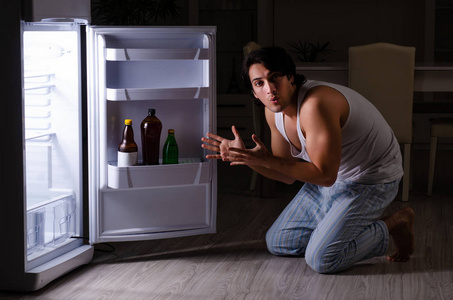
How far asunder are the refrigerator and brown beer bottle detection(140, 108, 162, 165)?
2.0 inches

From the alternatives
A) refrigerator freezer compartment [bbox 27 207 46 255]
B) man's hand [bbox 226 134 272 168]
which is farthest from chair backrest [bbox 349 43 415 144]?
refrigerator freezer compartment [bbox 27 207 46 255]

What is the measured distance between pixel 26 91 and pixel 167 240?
91 cm

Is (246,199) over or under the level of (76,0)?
under

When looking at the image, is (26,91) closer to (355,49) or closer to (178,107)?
(178,107)

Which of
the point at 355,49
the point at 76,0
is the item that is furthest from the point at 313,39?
the point at 76,0

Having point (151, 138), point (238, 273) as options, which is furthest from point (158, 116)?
point (238, 273)

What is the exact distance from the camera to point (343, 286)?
2.28m

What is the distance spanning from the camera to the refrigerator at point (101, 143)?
2.32m

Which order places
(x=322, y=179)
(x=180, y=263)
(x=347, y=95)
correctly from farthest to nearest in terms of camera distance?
1. (x=180, y=263)
2. (x=347, y=95)
3. (x=322, y=179)

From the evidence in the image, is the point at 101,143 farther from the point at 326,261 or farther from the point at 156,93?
the point at 326,261

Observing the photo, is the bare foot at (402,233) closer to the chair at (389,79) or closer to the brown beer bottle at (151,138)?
the brown beer bottle at (151,138)

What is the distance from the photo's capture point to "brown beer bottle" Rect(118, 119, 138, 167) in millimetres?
2549

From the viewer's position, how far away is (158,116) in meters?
2.69

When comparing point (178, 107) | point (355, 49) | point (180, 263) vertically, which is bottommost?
point (180, 263)
